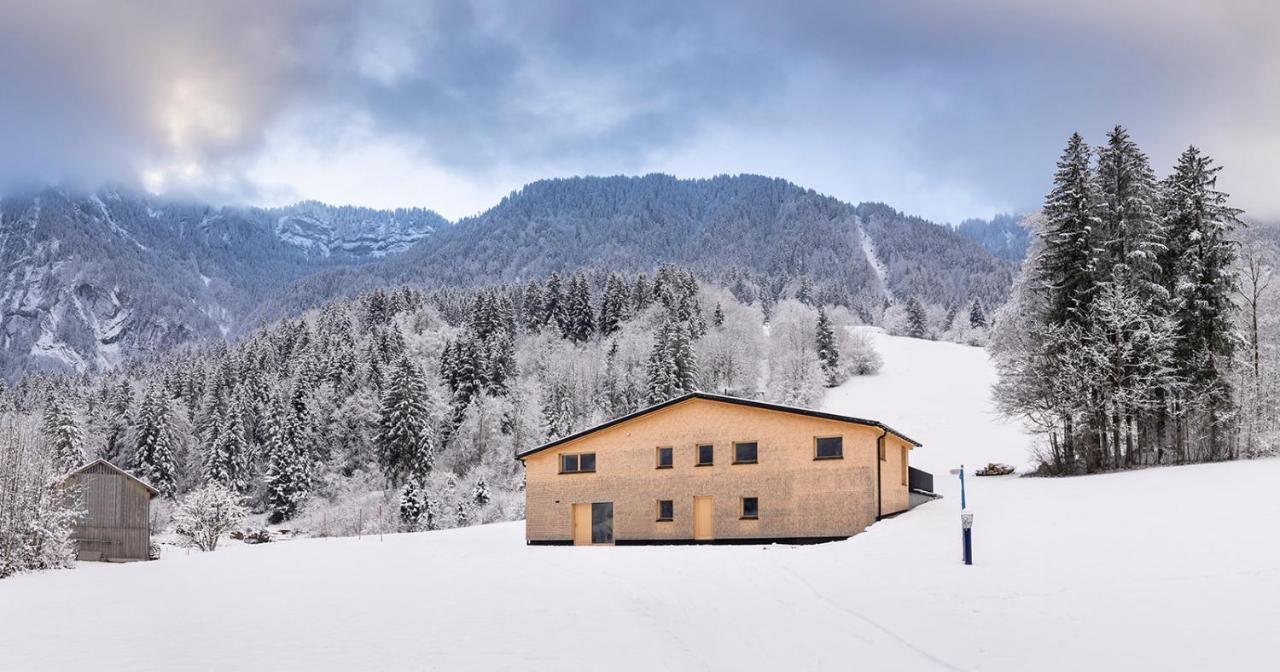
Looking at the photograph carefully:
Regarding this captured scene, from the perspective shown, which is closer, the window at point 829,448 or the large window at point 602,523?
the window at point 829,448

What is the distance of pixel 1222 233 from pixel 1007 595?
1371 inches

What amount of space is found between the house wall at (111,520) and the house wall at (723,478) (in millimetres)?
20939

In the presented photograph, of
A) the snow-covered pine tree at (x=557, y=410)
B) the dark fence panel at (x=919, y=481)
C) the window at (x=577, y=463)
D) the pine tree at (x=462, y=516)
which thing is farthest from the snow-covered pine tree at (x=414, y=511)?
the dark fence panel at (x=919, y=481)

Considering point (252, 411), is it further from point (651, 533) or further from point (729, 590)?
point (729, 590)

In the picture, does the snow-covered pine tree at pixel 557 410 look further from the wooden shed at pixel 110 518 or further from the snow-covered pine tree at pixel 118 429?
the snow-covered pine tree at pixel 118 429

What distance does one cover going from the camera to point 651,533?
38594mm

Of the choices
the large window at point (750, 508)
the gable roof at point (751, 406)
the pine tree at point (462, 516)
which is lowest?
the pine tree at point (462, 516)

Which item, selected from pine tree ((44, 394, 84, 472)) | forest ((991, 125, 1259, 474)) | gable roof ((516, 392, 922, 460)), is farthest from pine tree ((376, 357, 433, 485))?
forest ((991, 125, 1259, 474))

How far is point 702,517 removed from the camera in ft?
124

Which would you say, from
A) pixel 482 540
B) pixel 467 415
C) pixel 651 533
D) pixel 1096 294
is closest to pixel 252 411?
pixel 467 415

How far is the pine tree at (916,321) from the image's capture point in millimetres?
167500

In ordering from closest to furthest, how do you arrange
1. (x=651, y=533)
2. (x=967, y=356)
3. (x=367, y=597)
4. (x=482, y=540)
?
(x=367, y=597)
(x=651, y=533)
(x=482, y=540)
(x=967, y=356)

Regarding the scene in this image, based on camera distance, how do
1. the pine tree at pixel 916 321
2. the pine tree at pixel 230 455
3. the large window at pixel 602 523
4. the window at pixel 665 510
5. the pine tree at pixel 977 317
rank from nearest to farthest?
the window at pixel 665 510, the large window at pixel 602 523, the pine tree at pixel 230 455, the pine tree at pixel 977 317, the pine tree at pixel 916 321

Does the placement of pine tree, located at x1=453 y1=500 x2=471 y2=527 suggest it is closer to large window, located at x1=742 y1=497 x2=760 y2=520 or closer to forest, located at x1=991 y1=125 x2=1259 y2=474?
large window, located at x1=742 y1=497 x2=760 y2=520
